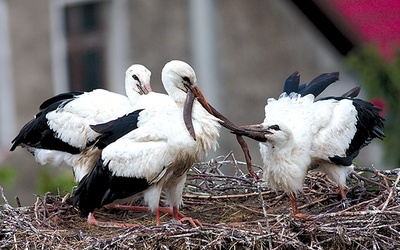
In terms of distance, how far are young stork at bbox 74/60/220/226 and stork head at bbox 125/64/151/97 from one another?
2.40ft

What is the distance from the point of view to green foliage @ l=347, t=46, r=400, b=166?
36.7ft

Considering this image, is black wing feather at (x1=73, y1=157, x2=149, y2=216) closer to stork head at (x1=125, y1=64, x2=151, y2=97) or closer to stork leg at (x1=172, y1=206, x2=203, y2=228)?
stork leg at (x1=172, y1=206, x2=203, y2=228)

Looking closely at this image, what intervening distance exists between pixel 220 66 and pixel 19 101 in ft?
10.2

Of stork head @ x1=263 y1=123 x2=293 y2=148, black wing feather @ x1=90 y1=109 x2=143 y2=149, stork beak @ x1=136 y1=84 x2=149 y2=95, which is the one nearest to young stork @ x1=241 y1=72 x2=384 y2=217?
stork head @ x1=263 y1=123 x2=293 y2=148

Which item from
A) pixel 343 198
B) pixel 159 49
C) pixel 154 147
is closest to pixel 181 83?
pixel 154 147

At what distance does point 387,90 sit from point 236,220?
257 centimetres

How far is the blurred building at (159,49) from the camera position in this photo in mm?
16391

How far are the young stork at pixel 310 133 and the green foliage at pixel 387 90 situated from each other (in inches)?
65.3

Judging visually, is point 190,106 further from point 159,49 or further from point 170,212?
point 159,49

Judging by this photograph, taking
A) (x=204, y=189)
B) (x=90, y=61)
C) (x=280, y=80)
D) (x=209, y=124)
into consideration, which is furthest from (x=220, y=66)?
(x=209, y=124)

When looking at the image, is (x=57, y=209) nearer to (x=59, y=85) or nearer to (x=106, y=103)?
(x=106, y=103)

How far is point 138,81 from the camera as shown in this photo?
31.9 ft

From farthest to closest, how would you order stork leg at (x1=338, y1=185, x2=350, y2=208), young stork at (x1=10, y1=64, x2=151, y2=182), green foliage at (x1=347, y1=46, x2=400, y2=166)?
1. green foliage at (x1=347, y1=46, x2=400, y2=166)
2. young stork at (x1=10, y1=64, x2=151, y2=182)
3. stork leg at (x1=338, y1=185, x2=350, y2=208)

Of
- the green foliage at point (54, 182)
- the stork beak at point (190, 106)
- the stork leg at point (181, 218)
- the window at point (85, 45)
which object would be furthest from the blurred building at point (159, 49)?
the stork beak at point (190, 106)
